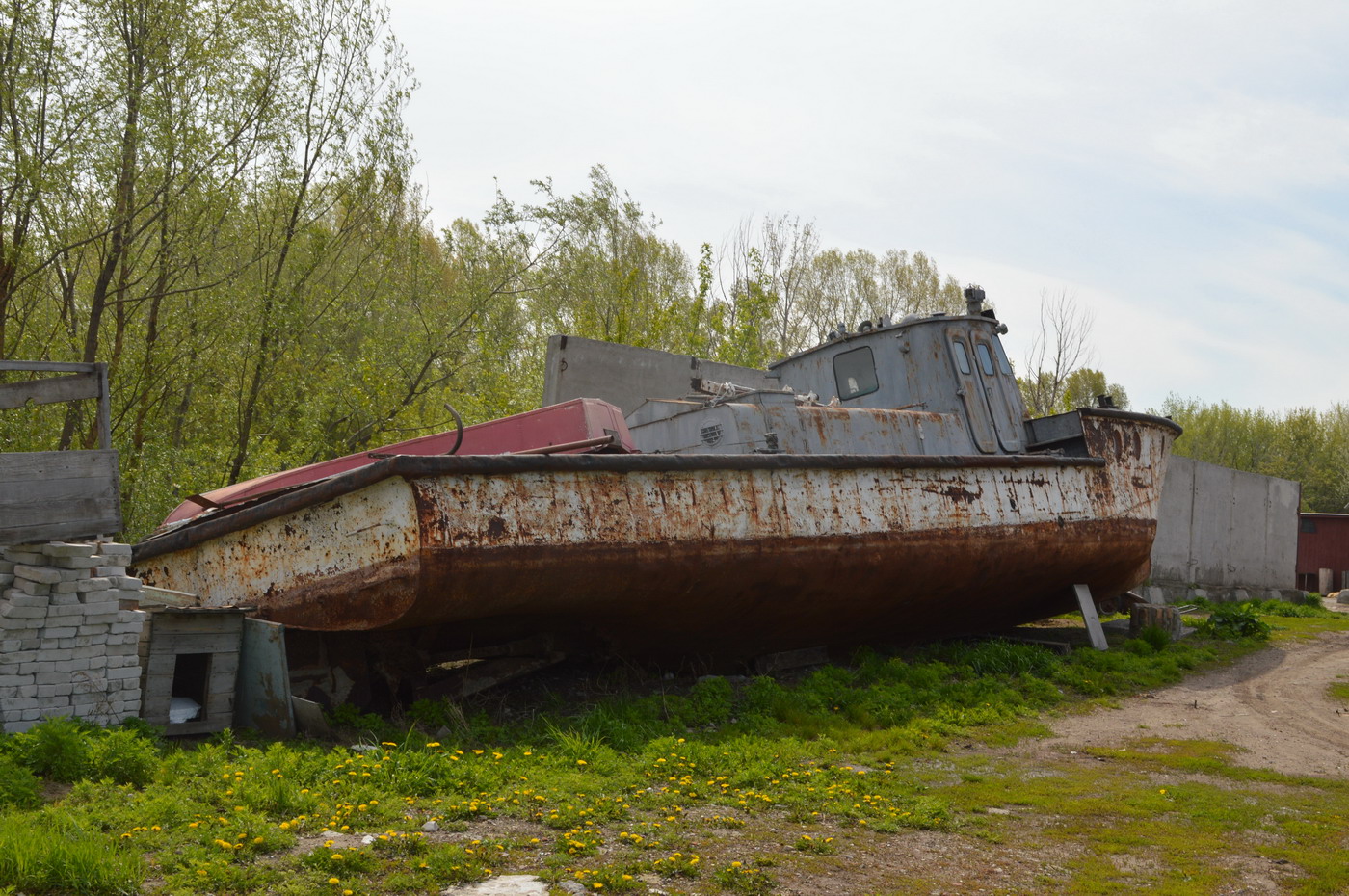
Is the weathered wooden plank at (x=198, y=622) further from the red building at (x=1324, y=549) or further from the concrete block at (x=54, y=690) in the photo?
the red building at (x=1324, y=549)

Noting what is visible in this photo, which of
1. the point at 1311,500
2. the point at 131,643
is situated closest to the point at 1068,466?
the point at 131,643

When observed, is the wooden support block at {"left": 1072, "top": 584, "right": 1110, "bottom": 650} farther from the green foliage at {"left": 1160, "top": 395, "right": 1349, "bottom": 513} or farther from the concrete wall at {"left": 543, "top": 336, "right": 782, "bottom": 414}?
the green foliage at {"left": 1160, "top": 395, "right": 1349, "bottom": 513}

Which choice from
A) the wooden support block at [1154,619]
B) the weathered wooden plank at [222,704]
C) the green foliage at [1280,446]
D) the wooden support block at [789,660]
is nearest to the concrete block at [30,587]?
the weathered wooden plank at [222,704]

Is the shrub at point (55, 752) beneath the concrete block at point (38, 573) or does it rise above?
beneath

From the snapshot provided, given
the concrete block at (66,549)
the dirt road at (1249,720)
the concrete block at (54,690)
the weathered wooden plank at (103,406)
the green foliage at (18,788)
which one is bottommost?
the green foliage at (18,788)

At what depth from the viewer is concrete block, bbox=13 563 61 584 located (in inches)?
198

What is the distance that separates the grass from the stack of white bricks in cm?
40

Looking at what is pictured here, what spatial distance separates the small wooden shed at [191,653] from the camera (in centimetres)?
555

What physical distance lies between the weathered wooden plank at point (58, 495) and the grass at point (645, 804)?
1051 mm

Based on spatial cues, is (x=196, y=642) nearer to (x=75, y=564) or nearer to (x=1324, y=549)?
(x=75, y=564)

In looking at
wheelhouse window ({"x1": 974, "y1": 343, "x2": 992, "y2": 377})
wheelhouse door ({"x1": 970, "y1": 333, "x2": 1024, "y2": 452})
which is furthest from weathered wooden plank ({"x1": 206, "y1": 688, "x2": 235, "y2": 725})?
wheelhouse window ({"x1": 974, "y1": 343, "x2": 992, "y2": 377})

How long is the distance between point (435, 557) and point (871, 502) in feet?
11.0

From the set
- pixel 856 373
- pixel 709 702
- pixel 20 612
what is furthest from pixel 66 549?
pixel 856 373

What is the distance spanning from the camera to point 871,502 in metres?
7.48
